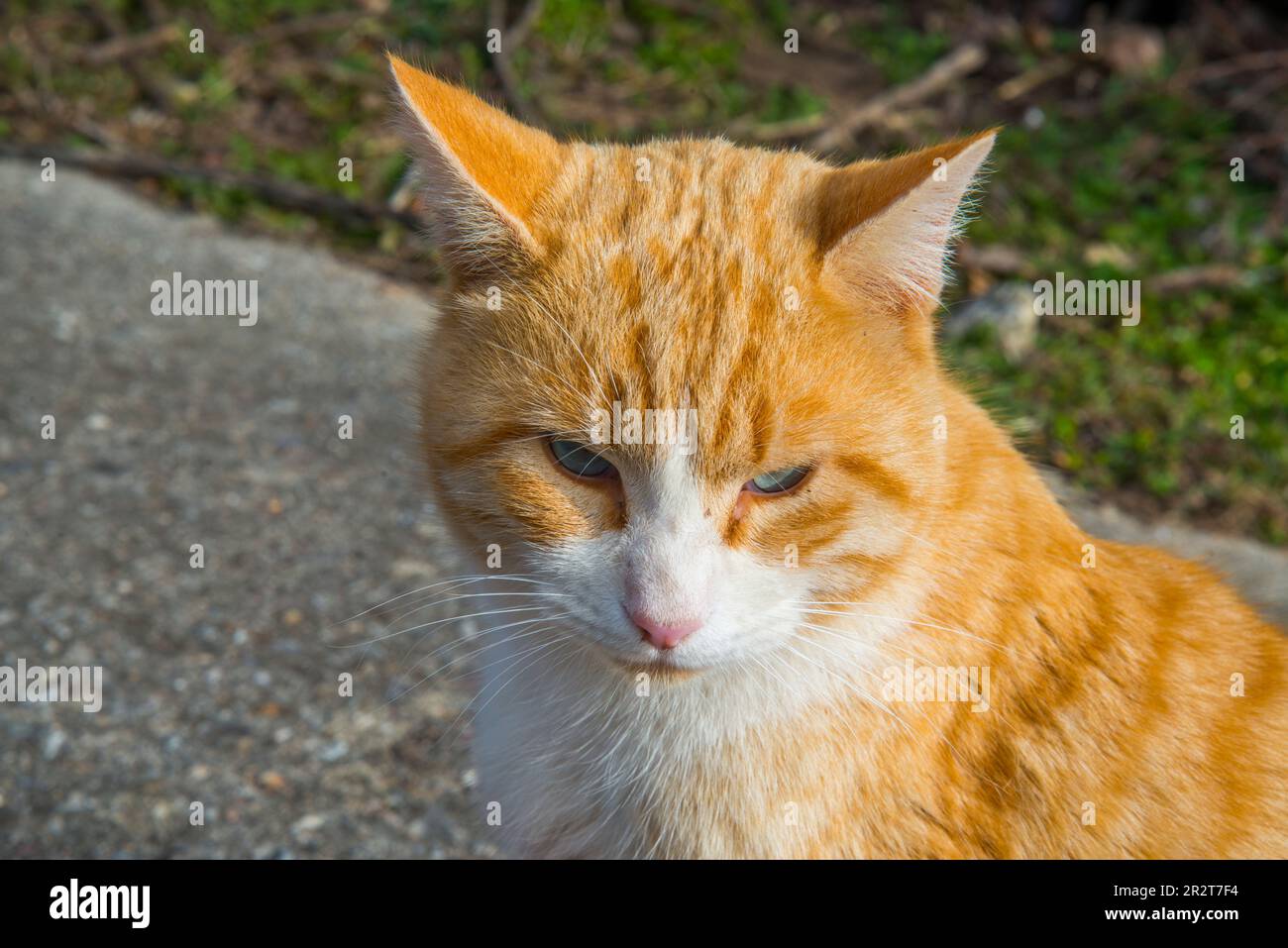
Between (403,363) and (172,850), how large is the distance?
8.22 ft

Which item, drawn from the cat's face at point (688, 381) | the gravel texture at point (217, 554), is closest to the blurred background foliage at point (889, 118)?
the gravel texture at point (217, 554)

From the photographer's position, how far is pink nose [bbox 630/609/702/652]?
6.30 feet

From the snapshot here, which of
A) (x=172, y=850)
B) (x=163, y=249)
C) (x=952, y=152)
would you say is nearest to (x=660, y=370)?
(x=952, y=152)

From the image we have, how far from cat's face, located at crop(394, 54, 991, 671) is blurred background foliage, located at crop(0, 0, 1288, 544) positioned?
268 centimetres

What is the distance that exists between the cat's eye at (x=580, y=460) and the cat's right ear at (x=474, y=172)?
355 mm

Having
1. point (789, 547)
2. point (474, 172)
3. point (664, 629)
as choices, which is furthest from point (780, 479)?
point (474, 172)

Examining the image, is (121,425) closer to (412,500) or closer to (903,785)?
(412,500)

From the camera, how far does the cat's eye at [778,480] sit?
2029mm

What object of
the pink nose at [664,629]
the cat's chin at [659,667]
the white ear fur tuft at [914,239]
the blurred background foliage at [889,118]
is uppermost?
the blurred background foliage at [889,118]

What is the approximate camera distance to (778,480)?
2039 millimetres

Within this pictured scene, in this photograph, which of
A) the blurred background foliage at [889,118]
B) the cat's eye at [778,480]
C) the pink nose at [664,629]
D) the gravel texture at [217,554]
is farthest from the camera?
the blurred background foliage at [889,118]

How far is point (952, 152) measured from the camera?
198 cm

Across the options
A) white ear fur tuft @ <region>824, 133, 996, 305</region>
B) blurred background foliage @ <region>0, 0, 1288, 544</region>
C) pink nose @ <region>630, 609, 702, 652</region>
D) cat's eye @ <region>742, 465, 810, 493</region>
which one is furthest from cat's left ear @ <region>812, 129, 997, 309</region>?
blurred background foliage @ <region>0, 0, 1288, 544</region>

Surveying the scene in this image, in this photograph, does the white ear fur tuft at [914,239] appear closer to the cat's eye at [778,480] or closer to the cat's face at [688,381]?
the cat's face at [688,381]
